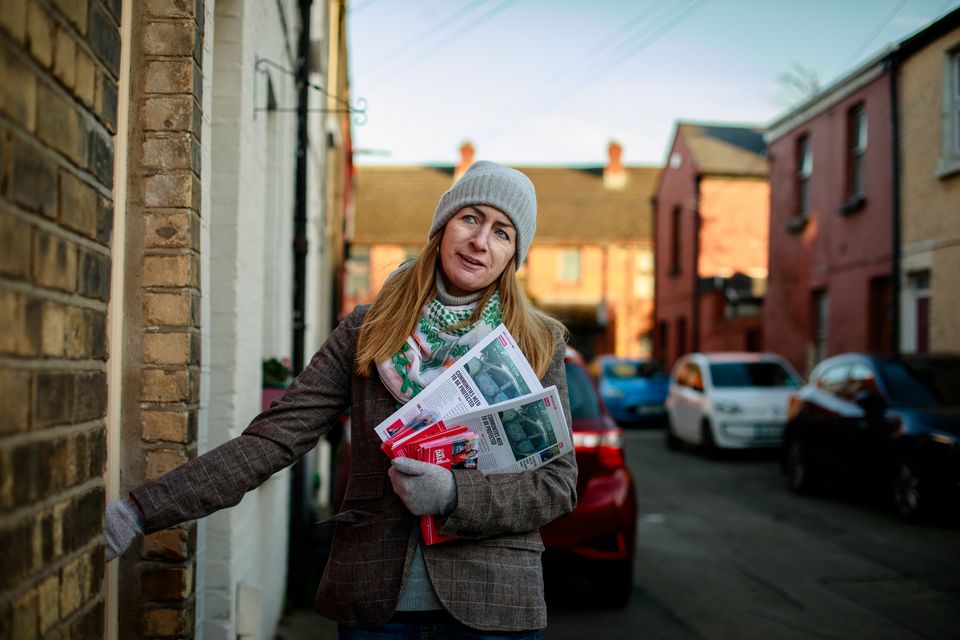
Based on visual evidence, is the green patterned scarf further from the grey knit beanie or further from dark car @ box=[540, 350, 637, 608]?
A: dark car @ box=[540, 350, 637, 608]

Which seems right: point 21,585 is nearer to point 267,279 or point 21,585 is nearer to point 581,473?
point 267,279

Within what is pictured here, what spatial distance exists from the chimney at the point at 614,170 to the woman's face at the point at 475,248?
1560 inches

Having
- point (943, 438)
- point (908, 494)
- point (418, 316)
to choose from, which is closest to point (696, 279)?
point (908, 494)

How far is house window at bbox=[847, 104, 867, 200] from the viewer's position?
16.7m

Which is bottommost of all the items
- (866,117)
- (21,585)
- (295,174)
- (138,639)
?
(138,639)

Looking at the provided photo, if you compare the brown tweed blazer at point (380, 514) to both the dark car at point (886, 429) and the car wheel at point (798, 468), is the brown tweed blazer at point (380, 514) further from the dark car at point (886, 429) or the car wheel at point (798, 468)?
the car wheel at point (798, 468)

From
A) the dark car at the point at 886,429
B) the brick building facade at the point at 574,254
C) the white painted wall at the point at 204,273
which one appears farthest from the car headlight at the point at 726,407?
the brick building facade at the point at 574,254

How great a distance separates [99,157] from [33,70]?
0.34 m

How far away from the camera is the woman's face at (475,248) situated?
7.33 feet

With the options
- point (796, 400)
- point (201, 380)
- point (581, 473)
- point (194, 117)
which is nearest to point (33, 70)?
point (194, 117)

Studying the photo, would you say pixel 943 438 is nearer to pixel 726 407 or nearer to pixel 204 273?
pixel 726 407

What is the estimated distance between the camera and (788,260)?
19.7 metres

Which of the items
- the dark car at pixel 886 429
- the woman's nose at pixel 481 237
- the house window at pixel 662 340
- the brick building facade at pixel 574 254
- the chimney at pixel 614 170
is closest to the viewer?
the woman's nose at pixel 481 237

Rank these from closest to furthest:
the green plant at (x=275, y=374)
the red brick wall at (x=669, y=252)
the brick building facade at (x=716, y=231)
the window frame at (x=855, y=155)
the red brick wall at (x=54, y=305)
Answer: the red brick wall at (x=54, y=305)
the green plant at (x=275, y=374)
the window frame at (x=855, y=155)
the brick building facade at (x=716, y=231)
the red brick wall at (x=669, y=252)
